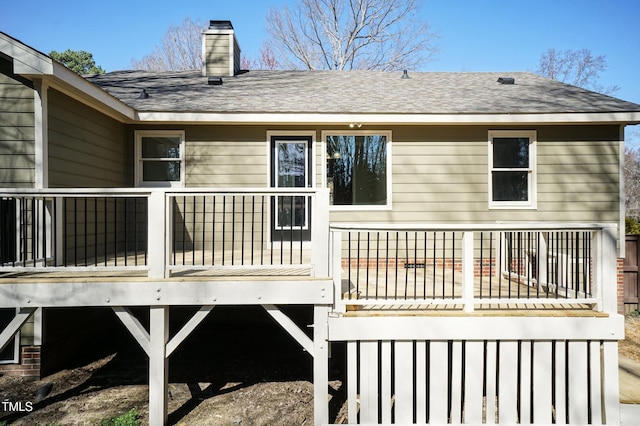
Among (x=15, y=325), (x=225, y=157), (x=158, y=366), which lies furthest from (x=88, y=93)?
(x=158, y=366)

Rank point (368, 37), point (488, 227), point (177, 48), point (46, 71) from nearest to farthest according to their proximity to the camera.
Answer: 1. point (488, 227)
2. point (46, 71)
3. point (368, 37)
4. point (177, 48)

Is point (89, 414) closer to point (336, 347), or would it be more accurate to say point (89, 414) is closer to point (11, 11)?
point (336, 347)

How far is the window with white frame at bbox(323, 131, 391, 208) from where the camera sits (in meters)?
6.69

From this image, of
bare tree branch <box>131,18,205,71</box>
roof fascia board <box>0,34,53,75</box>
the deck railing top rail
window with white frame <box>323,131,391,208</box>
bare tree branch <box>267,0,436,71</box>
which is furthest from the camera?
bare tree branch <box>131,18,205,71</box>

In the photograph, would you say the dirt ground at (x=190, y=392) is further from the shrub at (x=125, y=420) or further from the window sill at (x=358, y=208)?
the window sill at (x=358, y=208)

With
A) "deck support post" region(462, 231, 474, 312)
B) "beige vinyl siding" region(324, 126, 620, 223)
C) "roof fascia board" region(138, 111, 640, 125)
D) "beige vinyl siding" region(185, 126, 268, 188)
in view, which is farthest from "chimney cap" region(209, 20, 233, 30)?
"deck support post" region(462, 231, 474, 312)

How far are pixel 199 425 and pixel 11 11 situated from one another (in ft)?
56.1

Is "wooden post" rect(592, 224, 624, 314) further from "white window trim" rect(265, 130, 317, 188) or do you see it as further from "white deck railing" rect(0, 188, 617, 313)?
"white window trim" rect(265, 130, 317, 188)

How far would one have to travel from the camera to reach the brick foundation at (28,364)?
14.8 ft

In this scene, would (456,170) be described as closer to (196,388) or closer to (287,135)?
(287,135)

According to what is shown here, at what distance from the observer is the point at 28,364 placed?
451 cm

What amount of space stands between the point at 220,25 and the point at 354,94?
3715 mm

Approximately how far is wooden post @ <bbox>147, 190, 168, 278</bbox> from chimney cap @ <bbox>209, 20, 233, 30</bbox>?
6348 millimetres

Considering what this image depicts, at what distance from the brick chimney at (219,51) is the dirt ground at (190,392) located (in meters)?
6.14
